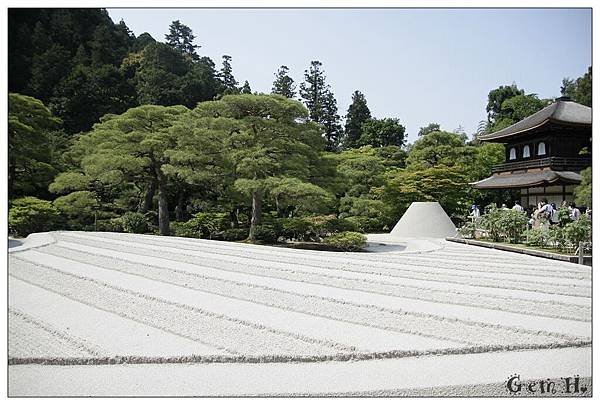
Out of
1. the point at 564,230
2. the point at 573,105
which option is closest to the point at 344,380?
the point at 564,230

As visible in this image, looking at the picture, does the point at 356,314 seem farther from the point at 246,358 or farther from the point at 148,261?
the point at 148,261

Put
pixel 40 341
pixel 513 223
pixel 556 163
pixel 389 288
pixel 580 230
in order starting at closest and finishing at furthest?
pixel 40 341 < pixel 580 230 < pixel 556 163 < pixel 389 288 < pixel 513 223

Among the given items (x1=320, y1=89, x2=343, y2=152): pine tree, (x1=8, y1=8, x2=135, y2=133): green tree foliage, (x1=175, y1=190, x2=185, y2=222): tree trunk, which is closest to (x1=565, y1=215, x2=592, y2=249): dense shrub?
(x1=320, y1=89, x2=343, y2=152): pine tree

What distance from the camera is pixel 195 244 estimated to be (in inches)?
305

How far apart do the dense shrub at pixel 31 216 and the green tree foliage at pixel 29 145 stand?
0.27 feet

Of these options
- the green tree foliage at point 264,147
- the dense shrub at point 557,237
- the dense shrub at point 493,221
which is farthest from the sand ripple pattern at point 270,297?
the green tree foliage at point 264,147

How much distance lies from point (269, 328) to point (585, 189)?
2807mm

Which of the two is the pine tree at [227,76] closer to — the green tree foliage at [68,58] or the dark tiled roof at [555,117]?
the green tree foliage at [68,58]

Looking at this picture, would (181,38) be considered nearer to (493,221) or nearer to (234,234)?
(493,221)

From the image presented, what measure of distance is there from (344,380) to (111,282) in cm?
261

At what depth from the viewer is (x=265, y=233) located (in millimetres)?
9992

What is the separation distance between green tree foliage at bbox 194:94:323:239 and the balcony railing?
16.0 feet

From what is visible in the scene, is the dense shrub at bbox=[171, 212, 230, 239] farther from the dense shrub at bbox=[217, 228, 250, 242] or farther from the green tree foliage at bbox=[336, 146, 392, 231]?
the green tree foliage at bbox=[336, 146, 392, 231]

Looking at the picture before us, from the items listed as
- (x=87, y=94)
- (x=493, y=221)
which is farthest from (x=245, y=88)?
(x=493, y=221)
